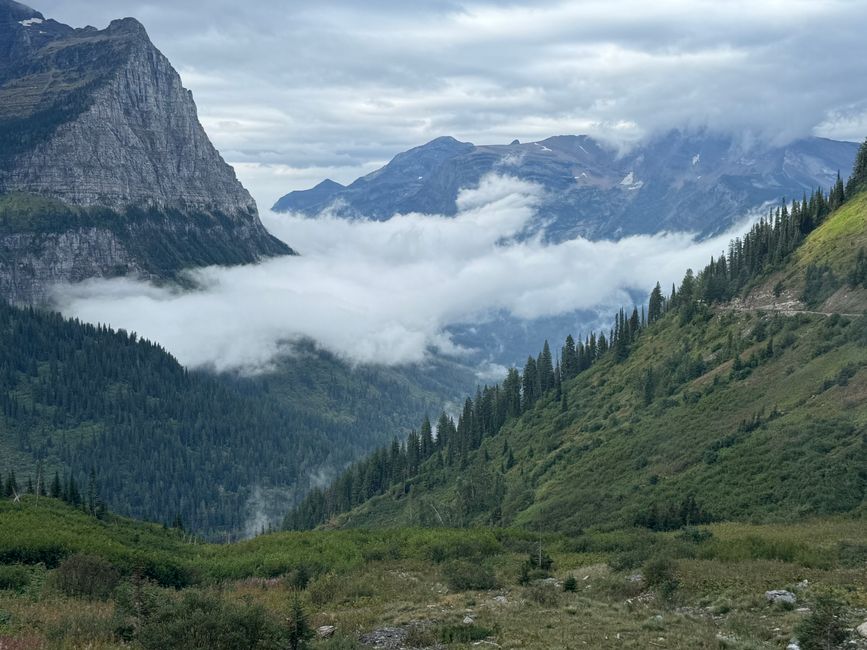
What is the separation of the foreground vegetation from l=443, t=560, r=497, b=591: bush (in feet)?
0.41

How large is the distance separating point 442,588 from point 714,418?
72426mm

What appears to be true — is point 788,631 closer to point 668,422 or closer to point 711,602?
point 711,602

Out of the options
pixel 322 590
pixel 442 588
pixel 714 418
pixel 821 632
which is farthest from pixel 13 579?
pixel 714 418

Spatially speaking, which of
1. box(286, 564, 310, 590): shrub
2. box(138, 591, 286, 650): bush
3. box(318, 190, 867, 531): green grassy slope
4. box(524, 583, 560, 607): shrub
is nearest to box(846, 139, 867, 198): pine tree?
box(318, 190, 867, 531): green grassy slope

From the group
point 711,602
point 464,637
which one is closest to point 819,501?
point 711,602

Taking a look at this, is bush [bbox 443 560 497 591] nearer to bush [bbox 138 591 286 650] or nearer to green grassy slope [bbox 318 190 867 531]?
bush [bbox 138 591 286 650]

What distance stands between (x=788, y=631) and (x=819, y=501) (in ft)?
146

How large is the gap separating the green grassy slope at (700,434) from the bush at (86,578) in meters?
56.9

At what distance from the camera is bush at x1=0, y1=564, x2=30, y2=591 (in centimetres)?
4862

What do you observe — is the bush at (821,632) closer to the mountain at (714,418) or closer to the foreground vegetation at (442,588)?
the foreground vegetation at (442,588)

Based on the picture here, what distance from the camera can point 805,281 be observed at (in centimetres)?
14238

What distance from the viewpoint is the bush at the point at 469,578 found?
5280 cm

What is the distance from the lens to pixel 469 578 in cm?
5369

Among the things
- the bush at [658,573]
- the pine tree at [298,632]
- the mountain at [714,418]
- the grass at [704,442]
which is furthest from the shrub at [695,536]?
the pine tree at [298,632]
